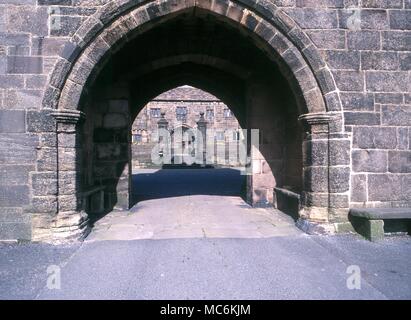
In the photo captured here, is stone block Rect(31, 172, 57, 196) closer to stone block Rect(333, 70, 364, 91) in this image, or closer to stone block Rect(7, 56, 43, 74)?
stone block Rect(7, 56, 43, 74)

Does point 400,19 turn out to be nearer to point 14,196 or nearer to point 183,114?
point 14,196

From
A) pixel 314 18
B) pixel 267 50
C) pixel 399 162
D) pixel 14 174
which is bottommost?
pixel 14 174

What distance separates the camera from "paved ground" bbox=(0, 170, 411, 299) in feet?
8.20

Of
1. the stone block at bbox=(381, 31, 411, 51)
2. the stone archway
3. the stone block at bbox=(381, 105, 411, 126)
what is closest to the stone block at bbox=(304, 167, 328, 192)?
the stone archway

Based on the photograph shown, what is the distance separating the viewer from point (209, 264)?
10.1 ft

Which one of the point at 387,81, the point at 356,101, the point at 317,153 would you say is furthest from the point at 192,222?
the point at 387,81

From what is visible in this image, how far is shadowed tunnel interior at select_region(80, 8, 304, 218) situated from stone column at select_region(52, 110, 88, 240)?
172 centimetres

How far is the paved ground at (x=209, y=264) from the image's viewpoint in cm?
250

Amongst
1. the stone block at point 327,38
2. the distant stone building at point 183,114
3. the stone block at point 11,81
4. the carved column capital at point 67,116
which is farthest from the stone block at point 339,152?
the distant stone building at point 183,114

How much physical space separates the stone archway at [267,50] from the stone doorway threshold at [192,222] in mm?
555

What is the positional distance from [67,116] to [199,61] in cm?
342

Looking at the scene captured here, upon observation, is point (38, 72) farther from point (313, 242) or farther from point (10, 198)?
point (313, 242)

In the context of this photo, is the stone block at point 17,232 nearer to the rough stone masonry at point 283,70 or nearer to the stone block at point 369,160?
the rough stone masonry at point 283,70

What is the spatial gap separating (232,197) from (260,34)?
13.7 ft
